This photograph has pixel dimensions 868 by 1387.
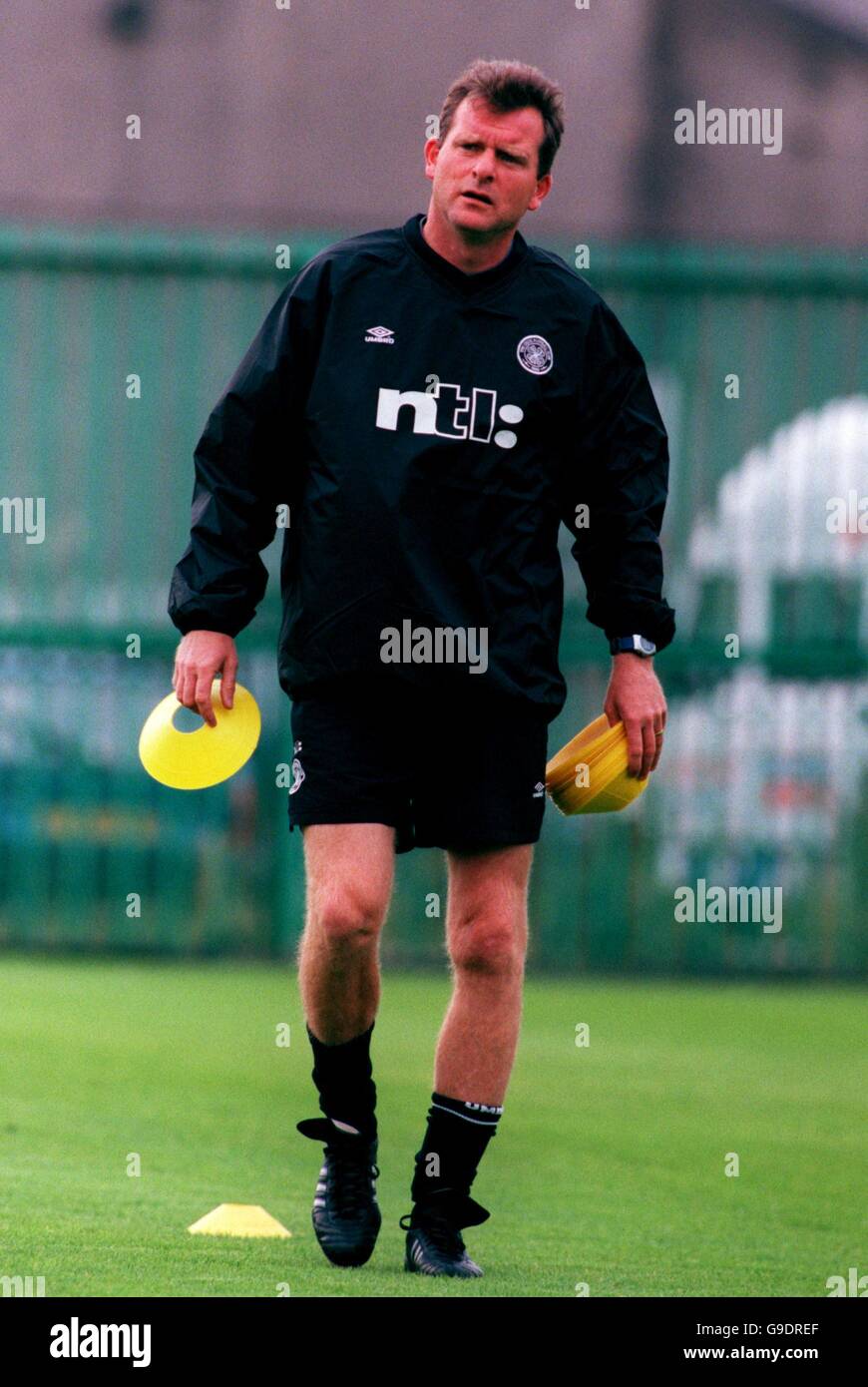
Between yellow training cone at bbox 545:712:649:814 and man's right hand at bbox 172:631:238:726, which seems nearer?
man's right hand at bbox 172:631:238:726

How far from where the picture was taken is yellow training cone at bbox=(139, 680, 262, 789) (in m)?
3.85

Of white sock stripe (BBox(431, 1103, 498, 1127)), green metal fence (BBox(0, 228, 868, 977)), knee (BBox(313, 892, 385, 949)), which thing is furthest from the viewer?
green metal fence (BBox(0, 228, 868, 977))

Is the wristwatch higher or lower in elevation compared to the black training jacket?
lower

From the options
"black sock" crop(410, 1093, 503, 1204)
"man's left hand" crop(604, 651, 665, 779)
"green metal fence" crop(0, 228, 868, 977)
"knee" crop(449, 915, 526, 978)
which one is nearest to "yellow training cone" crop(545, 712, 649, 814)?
"man's left hand" crop(604, 651, 665, 779)

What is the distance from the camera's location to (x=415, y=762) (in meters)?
3.66

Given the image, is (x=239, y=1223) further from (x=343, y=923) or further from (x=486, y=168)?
(x=486, y=168)

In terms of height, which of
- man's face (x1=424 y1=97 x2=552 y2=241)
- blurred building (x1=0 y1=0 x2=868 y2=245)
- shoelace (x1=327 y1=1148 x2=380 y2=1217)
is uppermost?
blurred building (x1=0 y1=0 x2=868 y2=245)

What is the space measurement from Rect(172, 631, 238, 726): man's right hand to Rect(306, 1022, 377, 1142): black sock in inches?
24.0

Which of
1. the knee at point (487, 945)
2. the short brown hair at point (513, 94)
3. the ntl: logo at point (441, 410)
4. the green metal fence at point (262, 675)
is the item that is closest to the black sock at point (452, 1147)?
the knee at point (487, 945)

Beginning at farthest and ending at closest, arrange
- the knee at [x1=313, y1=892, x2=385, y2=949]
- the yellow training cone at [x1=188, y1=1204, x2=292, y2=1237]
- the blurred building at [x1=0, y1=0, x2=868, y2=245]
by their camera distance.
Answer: the blurred building at [x1=0, y1=0, x2=868, y2=245]
the yellow training cone at [x1=188, y1=1204, x2=292, y2=1237]
the knee at [x1=313, y1=892, x2=385, y2=949]

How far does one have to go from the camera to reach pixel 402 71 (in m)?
10.5

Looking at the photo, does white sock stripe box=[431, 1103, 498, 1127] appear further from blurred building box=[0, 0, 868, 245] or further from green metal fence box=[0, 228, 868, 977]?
blurred building box=[0, 0, 868, 245]

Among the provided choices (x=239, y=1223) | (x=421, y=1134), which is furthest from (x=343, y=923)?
(x=421, y=1134)

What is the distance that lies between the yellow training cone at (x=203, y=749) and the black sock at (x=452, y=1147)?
0.69 meters
